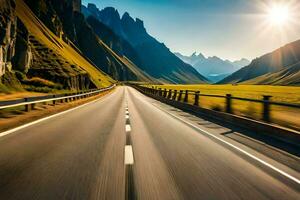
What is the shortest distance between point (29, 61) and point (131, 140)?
173 ft

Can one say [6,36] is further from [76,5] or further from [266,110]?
[76,5]

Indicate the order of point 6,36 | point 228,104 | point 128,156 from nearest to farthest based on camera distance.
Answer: point 128,156
point 228,104
point 6,36

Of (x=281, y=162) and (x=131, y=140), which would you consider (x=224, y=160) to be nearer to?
(x=281, y=162)

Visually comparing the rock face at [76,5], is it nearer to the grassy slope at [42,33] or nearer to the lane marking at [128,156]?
the grassy slope at [42,33]

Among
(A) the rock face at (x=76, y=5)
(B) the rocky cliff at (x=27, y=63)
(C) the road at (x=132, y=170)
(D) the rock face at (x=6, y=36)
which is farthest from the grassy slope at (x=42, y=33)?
(A) the rock face at (x=76, y=5)

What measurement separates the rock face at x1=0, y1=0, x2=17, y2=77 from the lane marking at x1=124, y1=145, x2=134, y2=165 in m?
41.2

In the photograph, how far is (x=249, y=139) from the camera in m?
9.55

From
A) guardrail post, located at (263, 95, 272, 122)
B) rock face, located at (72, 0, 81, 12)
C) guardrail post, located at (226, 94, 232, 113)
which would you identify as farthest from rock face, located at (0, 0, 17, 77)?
rock face, located at (72, 0, 81, 12)

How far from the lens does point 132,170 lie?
18.2ft

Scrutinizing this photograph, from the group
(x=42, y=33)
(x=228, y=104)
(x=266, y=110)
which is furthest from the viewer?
(x=42, y=33)

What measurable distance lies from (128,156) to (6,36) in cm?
4745

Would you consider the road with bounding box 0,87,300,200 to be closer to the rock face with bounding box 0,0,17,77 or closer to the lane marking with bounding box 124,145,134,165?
the lane marking with bounding box 124,145,134,165

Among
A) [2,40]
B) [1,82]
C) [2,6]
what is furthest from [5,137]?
[2,6]

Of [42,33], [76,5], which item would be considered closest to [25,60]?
[42,33]
